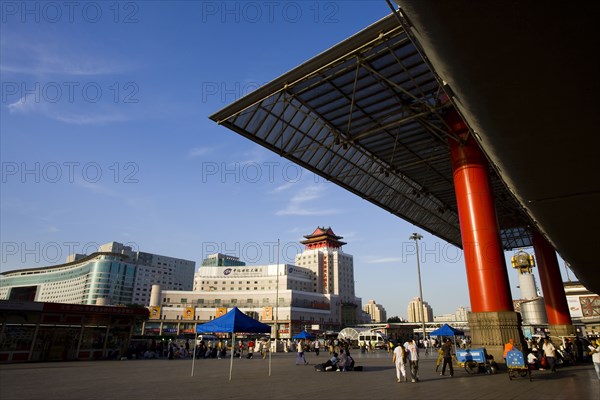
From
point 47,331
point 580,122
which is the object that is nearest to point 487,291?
point 580,122

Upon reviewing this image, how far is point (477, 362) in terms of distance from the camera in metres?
17.5

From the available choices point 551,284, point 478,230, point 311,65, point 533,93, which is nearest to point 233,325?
point 311,65

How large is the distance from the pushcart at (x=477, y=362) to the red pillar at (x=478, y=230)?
8.11ft

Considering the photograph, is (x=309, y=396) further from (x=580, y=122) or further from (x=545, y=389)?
(x=580, y=122)

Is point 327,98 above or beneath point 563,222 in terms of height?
above

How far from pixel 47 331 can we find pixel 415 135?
32.2 m

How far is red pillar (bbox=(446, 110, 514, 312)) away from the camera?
19.3 m

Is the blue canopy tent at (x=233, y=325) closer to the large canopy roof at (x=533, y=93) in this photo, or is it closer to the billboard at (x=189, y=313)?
the large canopy roof at (x=533, y=93)

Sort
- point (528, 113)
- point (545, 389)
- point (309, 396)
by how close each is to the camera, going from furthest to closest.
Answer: point (545, 389) → point (309, 396) → point (528, 113)

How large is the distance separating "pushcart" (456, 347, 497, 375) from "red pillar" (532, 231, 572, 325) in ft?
87.7

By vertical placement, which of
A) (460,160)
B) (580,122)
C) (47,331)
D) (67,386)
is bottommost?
(67,386)

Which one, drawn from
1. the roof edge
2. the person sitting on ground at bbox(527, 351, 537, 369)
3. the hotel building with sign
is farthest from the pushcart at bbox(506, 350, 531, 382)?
the hotel building with sign

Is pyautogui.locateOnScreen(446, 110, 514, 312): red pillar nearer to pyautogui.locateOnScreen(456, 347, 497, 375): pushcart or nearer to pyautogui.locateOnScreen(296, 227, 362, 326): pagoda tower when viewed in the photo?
pyautogui.locateOnScreen(456, 347, 497, 375): pushcart

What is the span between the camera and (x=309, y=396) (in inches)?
448
